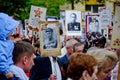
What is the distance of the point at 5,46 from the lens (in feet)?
20.2

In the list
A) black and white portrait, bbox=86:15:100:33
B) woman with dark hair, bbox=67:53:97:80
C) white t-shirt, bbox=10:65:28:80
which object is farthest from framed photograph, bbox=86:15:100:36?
woman with dark hair, bbox=67:53:97:80

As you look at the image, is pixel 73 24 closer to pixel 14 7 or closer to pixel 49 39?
pixel 49 39

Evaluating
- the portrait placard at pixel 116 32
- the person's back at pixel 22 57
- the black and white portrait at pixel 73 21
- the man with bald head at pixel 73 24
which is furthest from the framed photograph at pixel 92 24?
the person's back at pixel 22 57

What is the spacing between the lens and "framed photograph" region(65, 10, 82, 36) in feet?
49.0

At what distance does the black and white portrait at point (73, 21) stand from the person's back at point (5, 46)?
876cm


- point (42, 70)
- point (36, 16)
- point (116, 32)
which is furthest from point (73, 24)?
point (116, 32)

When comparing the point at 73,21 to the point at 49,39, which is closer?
the point at 49,39

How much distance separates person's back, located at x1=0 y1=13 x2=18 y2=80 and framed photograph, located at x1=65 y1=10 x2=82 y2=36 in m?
8.37

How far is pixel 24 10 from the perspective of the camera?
4091 cm

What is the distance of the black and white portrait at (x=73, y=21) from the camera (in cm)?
1503

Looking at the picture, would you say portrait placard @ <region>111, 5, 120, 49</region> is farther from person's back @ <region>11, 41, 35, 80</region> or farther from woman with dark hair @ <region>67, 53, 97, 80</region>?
woman with dark hair @ <region>67, 53, 97, 80</region>

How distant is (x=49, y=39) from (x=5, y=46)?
252 cm

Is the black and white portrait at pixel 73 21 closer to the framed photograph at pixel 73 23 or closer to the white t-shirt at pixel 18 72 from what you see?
the framed photograph at pixel 73 23

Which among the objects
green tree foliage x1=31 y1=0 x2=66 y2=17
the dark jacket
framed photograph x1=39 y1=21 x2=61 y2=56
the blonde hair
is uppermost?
the blonde hair
